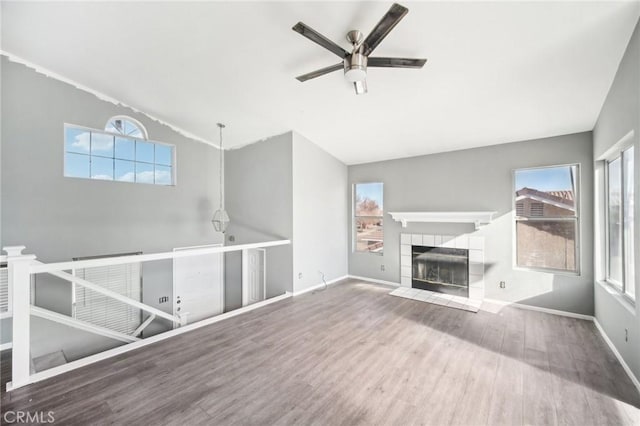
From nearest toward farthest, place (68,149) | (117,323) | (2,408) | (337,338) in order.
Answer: (2,408) < (337,338) < (68,149) < (117,323)

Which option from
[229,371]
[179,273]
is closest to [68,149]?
[179,273]

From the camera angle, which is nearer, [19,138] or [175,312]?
[19,138]

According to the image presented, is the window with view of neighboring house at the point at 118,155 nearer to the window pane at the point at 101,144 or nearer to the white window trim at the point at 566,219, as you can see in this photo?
the window pane at the point at 101,144

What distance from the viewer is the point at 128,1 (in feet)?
8.08

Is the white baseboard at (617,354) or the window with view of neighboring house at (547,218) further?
the window with view of neighboring house at (547,218)

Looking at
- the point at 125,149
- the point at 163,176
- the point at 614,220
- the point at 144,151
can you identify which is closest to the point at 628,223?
the point at 614,220

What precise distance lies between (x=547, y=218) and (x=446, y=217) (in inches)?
54.7

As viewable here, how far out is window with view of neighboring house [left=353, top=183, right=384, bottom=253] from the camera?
5762 millimetres

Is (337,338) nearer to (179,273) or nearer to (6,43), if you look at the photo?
(179,273)

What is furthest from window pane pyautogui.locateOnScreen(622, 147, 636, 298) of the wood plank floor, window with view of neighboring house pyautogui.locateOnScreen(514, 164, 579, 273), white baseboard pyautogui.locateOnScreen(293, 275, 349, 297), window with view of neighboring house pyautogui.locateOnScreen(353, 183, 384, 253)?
white baseboard pyautogui.locateOnScreen(293, 275, 349, 297)

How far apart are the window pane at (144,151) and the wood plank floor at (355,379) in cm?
343

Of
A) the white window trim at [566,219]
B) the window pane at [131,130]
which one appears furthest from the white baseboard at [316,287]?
the window pane at [131,130]

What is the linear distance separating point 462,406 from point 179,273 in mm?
5271
